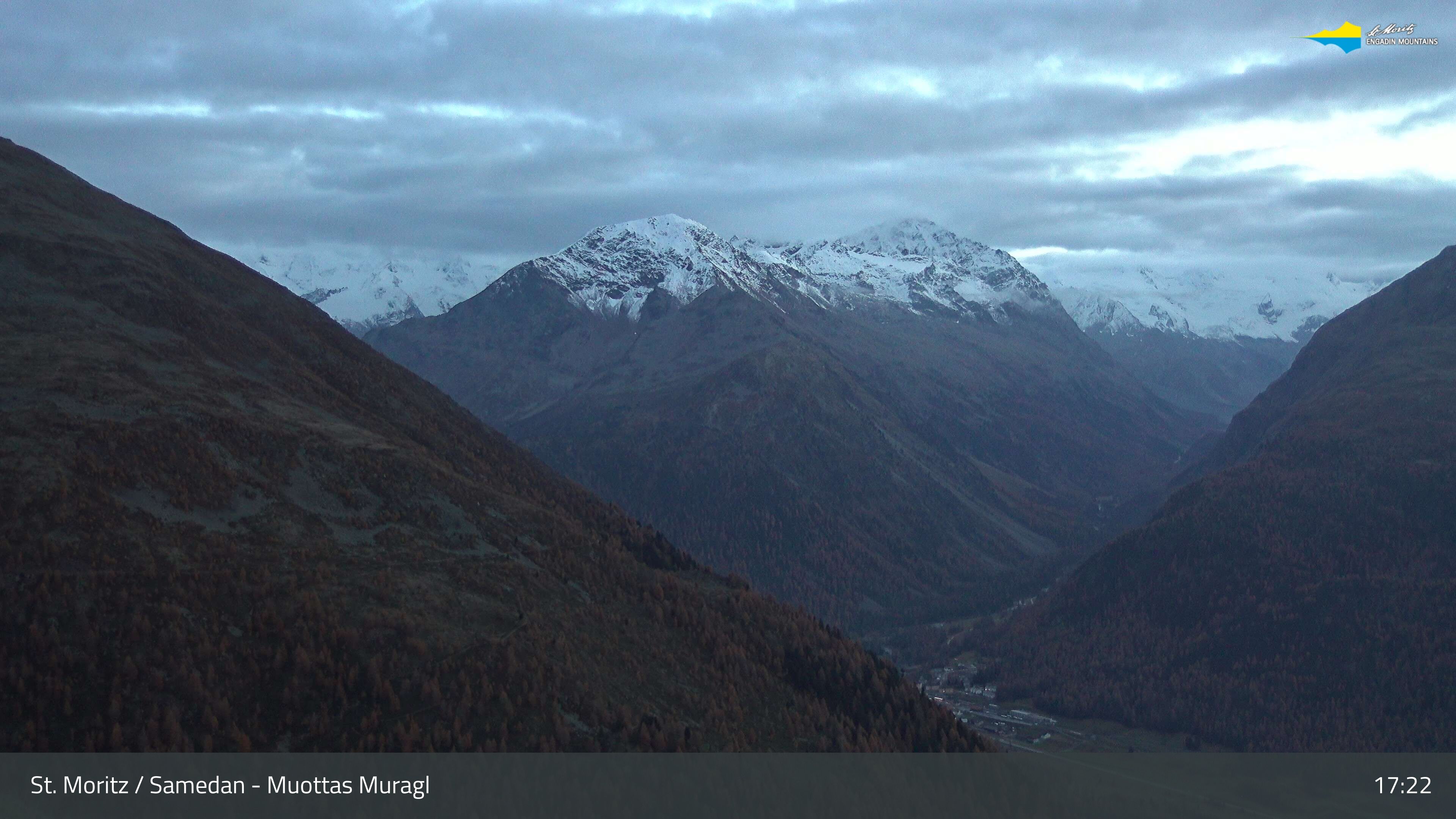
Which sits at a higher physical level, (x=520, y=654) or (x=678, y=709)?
(x=520, y=654)

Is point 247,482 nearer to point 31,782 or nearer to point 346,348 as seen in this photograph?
point 31,782

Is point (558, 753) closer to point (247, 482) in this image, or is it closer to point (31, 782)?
point (31, 782)

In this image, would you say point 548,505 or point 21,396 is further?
point 548,505

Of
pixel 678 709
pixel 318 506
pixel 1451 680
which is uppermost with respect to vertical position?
pixel 318 506

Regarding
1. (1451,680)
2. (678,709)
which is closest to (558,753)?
(678,709)

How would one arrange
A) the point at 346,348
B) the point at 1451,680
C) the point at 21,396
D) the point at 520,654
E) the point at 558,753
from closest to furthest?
the point at 558,753, the point at 520,654, the point at 21,396, the point at 346,348, the point at 1451,680

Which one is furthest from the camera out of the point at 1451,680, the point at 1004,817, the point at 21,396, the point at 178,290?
the point at 1451,680
